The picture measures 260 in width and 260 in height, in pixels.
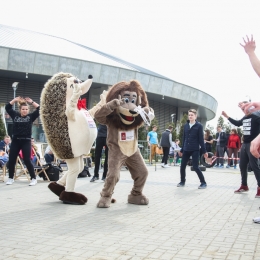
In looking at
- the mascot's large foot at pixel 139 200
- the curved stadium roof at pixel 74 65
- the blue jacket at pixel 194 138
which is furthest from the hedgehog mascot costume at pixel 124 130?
the curved stadium roof at pixel 74 65

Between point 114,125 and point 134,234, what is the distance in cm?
251

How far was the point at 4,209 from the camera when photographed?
596 centimetres

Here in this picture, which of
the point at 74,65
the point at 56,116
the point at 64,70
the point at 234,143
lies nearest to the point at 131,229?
the point at 56,116

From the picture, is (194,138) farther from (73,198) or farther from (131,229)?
(131,229)

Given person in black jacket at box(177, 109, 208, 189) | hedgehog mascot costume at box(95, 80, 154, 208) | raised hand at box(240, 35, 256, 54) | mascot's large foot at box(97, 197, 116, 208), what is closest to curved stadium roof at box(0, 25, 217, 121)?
person in black jacket at box(177, 109, 208, 189)

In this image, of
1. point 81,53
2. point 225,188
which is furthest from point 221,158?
point 81,53

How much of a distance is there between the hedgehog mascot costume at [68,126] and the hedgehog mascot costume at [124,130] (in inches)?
12.9

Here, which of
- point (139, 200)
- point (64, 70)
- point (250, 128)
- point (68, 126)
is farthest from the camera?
point (64, 70)

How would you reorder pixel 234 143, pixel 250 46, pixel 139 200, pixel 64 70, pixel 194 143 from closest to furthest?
pixel 250 46
pixel 139 200
pixel 194 143
pixel 234 143
pixel 64 70

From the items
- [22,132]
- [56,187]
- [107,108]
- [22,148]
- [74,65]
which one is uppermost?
[74,65]

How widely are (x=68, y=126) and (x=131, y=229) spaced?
2425mm

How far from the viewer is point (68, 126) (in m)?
6.53

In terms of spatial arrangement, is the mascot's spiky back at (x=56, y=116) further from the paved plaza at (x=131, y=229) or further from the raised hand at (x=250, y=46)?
the raised hand at (x=250, y=46)

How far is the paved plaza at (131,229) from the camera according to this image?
3.69 metres
